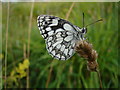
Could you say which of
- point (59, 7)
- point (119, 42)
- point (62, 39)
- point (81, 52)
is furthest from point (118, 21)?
point (81, 52)

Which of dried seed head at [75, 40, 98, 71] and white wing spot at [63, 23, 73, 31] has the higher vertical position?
white wing spot at [63, 23, 73, 31]

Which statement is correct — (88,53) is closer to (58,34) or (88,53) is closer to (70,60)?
(58,34)

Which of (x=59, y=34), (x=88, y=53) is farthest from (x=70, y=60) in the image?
(x=88, y=53)

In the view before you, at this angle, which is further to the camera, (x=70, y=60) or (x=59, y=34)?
(x=70, y=60)

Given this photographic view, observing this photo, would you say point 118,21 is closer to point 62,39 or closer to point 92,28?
point 92,28

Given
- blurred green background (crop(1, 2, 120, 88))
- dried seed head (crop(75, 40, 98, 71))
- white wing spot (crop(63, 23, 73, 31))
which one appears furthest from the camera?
blurred green background (crop(1, 2, 120, 88))

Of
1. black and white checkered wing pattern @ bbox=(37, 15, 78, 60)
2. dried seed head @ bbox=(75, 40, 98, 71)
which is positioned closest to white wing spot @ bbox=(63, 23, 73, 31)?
black and white checkered wing pattern @ bbox=(37, 15, 78, 60)

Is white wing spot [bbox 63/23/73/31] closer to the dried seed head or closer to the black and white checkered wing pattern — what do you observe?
the black and white checkered wing pattern

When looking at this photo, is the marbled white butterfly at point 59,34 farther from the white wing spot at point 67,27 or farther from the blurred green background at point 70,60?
the blurred green background at point 70,60

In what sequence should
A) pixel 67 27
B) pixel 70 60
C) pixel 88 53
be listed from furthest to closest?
1. pixel 70 60
2. pixel 67 27
3. pixel 88 53

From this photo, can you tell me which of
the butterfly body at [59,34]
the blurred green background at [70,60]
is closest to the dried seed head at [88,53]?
the butterfly body at [59,34]
